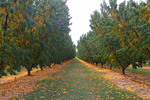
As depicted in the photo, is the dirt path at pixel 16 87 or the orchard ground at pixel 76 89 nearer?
the orchard ground at pixel 76 89

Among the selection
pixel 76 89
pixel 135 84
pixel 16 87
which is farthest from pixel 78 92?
pixel 135 84

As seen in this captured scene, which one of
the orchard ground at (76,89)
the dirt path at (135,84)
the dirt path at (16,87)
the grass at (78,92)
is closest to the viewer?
the grass at (78,92)

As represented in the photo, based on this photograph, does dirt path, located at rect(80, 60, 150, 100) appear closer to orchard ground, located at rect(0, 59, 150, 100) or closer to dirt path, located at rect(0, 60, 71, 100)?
orchard ground, located at rect(0, 59, 150, 100)

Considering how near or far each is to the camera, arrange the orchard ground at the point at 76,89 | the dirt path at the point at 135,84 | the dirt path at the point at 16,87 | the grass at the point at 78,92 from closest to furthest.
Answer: the grass at the point at 78,92
the orchard ground at the point at 76,89
the dirt path at the point at 16,87
the dirt path at the point at 135,84

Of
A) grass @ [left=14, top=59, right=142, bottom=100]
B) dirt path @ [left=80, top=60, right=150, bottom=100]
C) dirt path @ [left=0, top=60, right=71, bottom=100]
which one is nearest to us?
grass @ [left=14, top=59, right=142, bottom=100]

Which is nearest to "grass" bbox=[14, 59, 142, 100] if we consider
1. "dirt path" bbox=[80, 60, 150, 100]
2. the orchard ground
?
the orchard ground

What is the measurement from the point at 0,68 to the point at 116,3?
12530 mm

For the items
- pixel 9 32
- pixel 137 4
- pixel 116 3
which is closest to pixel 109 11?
pixel 116 3

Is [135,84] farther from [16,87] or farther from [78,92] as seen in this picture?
[16,87]

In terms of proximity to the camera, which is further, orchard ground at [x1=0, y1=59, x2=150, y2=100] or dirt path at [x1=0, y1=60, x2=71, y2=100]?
dirt path at [x1=0, y1=60, x2=71, y2=100]

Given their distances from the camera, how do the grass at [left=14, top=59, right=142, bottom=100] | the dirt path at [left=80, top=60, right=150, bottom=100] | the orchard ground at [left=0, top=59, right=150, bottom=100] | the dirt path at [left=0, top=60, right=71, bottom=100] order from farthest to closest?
the dirt path at [left=80, top=60, right=150, bottom=100]
the dirt path at [left=0, top=60, right=71, bottom=100]
the orchard ground at [left=0, top=59, right=150, bottom=100]
the grass at [left=14, top=59, right=142, bottom=100]

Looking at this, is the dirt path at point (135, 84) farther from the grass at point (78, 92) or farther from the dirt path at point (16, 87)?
the dirt path at point (16, 87)

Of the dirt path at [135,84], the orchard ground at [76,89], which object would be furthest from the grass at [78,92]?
the dirt path at [135,84]

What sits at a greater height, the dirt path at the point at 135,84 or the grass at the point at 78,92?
the grass at the point at 78,92
